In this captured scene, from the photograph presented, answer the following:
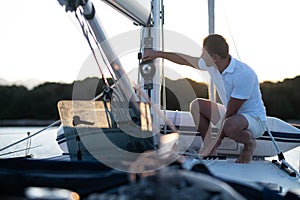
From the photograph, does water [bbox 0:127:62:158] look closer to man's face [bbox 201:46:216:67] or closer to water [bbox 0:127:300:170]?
water [bbox 0:127:300:170]

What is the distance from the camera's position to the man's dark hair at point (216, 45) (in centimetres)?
331

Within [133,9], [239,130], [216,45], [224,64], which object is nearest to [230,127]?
[239,130]

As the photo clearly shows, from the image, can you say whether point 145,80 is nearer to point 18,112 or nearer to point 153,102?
point 153,102

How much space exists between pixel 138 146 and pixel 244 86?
2.57 ft

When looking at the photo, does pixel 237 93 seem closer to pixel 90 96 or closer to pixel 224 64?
pixel 224 64

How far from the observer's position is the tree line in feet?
11.8

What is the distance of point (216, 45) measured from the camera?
3.33m

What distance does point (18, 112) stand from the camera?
916 centimetres

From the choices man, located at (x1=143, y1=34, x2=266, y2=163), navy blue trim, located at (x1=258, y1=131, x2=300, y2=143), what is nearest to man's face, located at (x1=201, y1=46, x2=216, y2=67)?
man, located at (x1=143, y1=34, x2=266, y2=163)

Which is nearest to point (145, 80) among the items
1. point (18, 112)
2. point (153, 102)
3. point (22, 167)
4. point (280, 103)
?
point (153, 102)

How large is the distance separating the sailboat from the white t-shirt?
0.16m

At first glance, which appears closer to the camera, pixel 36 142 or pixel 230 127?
pixel 230 127

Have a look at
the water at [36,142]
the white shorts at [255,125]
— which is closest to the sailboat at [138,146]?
the white shorts at [255,125]

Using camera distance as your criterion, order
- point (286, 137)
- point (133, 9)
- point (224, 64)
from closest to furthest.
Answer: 1. point (133, 9)
2. point (224, 64)
3. point (286, 137)
